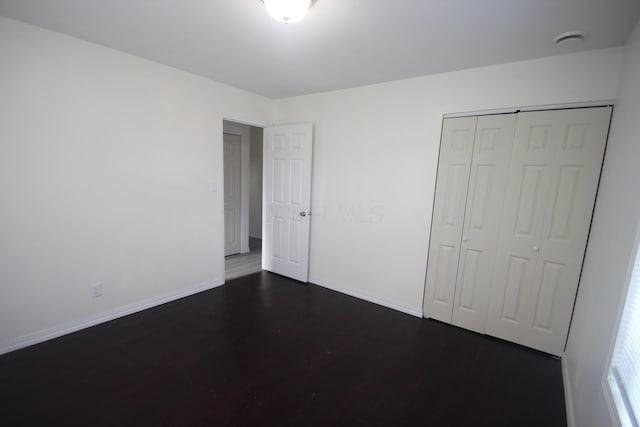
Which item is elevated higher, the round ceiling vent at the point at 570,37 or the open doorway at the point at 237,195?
the round ceiling vent at the point at 570,37

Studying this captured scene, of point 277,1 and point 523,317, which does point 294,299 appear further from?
point 277,1

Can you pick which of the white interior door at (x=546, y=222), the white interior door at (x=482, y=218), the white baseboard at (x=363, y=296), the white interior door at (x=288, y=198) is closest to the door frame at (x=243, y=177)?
the white interior door at (x=288, y=198)

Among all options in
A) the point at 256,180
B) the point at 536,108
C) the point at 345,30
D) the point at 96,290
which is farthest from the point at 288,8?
the point at 256,180

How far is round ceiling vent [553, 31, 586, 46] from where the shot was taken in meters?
1.80

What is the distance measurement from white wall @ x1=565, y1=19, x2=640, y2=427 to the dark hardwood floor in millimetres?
401

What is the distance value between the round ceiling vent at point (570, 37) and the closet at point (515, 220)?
521 millimetres

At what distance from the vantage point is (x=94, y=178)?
7.91ft

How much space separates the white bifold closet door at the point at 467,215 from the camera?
8.06 ft

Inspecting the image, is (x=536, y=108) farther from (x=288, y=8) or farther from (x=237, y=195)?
(x=237, y=195)

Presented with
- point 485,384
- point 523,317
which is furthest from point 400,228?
point 485,384

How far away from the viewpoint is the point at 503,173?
2.42 m

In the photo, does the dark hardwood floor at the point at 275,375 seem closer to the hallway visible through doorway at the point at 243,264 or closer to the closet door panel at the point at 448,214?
the closet door panel at the point at 448,214

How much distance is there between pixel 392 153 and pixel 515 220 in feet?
4.26

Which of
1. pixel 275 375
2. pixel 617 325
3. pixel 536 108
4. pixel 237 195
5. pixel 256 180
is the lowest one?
pixel 275 375
